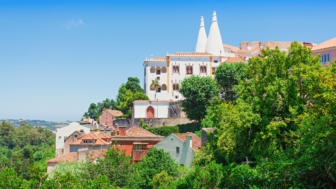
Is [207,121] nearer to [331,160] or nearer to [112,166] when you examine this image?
[112,166]

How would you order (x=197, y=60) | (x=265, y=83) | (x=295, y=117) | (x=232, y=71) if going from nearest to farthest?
(x=295, y=117) → (x=265, y=83) → (x=232, y=71) → (x=197, y=60)

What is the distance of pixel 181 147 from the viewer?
126 ft

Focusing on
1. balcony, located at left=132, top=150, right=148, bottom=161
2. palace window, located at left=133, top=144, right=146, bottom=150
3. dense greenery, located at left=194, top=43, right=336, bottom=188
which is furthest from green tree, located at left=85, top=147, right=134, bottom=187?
dense greenery, located at left=194, top=43, right=336, bottom=188

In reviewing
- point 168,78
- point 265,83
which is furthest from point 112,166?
point 168,78

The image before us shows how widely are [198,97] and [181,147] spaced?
62.7ft

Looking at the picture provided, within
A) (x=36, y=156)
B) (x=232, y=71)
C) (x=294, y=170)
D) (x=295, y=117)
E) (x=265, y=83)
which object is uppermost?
(x=232, y=71)

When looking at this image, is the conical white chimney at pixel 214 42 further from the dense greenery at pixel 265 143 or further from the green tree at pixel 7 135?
the green tree at pixel 7 135

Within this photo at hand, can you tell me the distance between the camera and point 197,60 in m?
74.5

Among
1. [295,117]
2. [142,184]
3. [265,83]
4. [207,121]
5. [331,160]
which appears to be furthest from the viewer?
[207,121]

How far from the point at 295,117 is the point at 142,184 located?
12.8 meters

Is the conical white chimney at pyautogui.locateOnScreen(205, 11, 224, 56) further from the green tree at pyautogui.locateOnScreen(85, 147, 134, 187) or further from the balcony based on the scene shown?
the green tree at pyautogui.locateOnScreen(85, 147, 134, 187)

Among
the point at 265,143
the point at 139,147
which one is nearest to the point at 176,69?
the point at 139,147

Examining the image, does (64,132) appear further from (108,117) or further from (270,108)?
(270,108)

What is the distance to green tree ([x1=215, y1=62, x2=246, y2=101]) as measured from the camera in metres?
55.6
